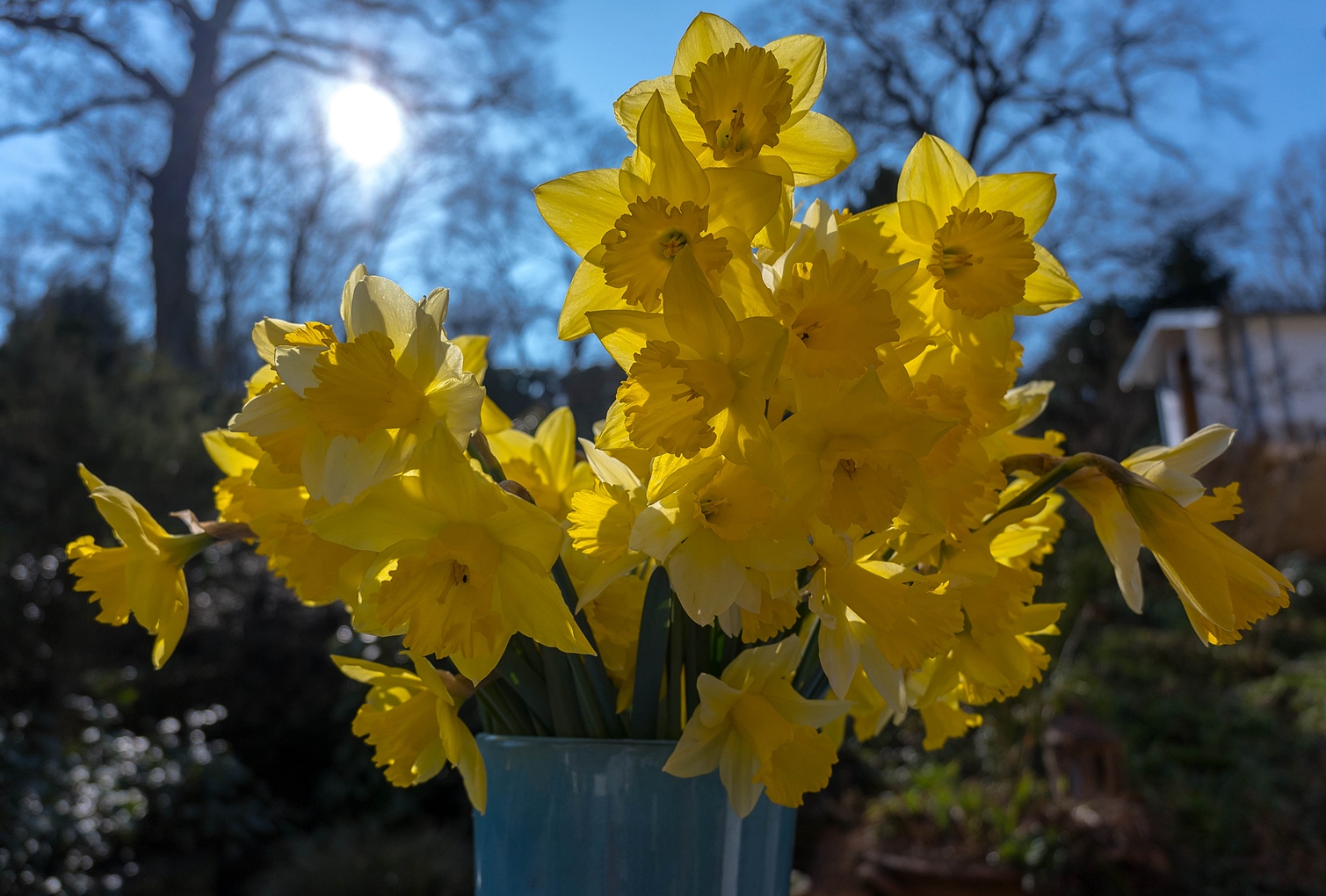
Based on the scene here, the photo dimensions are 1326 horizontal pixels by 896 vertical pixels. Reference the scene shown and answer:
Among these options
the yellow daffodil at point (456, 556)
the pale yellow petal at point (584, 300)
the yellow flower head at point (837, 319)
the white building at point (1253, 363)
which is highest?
the white building at point (1253, 363)

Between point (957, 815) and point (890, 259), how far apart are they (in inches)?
131

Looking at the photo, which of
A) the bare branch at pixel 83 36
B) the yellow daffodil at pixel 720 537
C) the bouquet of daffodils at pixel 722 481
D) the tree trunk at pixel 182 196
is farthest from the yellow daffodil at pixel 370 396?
the bare branch at pixel 83 36

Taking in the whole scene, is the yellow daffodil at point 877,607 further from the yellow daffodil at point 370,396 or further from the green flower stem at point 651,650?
the yellow daffodil at point 370,396

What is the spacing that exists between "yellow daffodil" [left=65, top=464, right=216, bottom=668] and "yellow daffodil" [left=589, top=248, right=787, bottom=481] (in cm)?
34

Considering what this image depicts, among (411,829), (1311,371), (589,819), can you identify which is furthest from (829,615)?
(1311,371)

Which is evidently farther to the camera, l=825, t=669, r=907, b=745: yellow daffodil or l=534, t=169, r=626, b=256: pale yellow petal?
l=825, t=669, r=907, b=745: yellow daffodil

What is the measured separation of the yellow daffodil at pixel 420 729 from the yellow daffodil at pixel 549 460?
0.15 metres

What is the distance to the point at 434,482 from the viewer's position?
1.46ft

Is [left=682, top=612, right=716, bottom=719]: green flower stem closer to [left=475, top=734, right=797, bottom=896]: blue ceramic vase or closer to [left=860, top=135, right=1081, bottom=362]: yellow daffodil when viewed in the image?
[left=475, top=734, right=797, bottom=896]: blue ceramic vase

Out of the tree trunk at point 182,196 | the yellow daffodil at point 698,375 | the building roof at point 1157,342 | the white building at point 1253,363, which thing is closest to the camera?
the yellow daffodil at point 698,375

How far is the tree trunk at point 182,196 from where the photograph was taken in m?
7.00

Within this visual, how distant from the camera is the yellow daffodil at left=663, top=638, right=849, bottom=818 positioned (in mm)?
501

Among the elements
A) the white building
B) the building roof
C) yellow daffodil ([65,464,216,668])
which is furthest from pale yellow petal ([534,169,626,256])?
the building roof

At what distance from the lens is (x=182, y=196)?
717 cm
